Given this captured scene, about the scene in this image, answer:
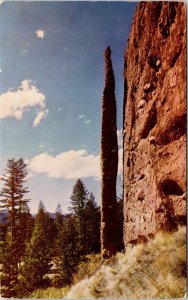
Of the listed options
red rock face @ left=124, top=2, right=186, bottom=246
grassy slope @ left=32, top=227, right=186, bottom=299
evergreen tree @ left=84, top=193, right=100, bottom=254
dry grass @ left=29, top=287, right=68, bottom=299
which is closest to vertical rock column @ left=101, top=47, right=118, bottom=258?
red rock face @ left=124, top=2, right=186, bottom=246

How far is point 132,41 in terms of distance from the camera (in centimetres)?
966

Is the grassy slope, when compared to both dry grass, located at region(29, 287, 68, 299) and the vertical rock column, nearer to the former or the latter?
dry grass, located at region(29, 287, 68, 299)

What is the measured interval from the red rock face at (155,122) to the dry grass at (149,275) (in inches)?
26.9

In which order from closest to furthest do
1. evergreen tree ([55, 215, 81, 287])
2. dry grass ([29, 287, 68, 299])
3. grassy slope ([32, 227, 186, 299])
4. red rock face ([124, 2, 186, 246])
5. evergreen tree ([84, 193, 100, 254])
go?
grassy slope ([32, 227, 186, 299])
red rock face ([124, 2, 186, 246])
dry grass ([29, 287, 68, 299])
evergreen tree ([55, 215, 81, 287])
evergreen tree ([84, 193, 100, 254])

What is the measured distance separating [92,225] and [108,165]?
39.5 feet

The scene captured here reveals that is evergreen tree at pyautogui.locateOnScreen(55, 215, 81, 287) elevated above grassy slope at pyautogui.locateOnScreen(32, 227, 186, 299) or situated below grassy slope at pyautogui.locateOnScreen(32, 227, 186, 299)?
below

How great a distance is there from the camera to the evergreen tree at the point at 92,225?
2093 cm

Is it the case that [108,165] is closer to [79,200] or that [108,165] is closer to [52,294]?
[52,294]

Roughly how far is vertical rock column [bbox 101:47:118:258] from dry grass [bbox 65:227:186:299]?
11.8 feet

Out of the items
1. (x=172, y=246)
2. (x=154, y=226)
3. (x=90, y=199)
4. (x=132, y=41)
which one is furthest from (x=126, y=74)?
(x=90, y=199)

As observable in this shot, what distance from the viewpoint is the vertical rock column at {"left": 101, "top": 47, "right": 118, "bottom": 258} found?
35.1ft

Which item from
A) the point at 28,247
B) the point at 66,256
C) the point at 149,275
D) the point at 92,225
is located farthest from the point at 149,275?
the point at 92,225

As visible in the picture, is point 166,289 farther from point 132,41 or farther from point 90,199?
point 90,199

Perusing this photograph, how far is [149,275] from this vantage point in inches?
234
